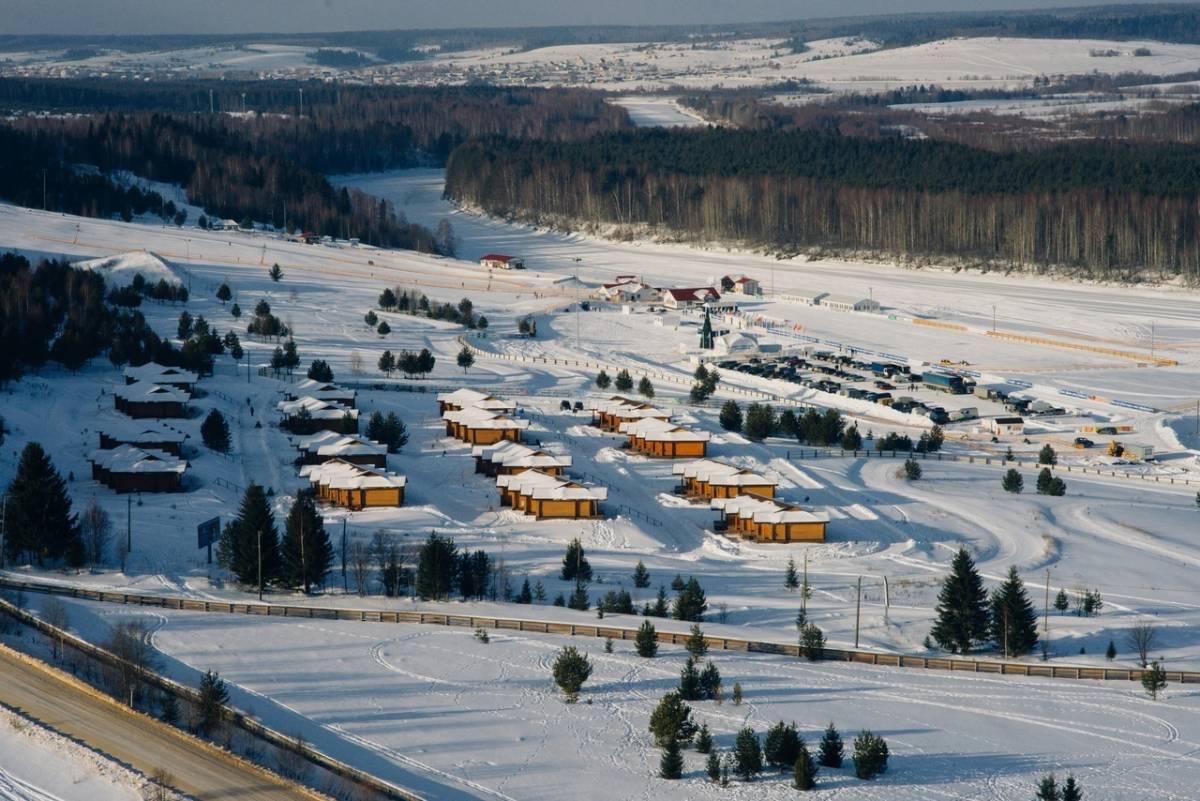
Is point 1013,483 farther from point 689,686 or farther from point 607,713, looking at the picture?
point 607,713

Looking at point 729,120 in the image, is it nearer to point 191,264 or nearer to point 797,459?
point 191,264

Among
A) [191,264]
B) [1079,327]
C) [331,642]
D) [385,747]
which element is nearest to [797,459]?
[331,642]

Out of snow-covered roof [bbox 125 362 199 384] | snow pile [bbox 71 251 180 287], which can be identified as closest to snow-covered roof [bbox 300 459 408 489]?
snow-covered roof [bbox 125 362 199 384]

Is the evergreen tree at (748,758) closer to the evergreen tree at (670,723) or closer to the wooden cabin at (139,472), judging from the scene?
the evergreen tree at (670,723)

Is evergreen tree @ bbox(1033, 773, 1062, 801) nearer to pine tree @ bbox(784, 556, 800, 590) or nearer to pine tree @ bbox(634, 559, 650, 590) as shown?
pine tree @ bbox(784, 556, 800, 590)

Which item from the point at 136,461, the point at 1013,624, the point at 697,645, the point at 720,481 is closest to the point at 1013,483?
the point at 720,481

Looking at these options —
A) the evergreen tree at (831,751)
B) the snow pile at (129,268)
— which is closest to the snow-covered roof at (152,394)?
the snow pile at (129,268)
